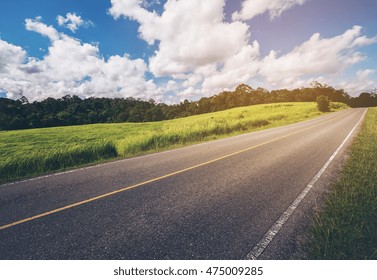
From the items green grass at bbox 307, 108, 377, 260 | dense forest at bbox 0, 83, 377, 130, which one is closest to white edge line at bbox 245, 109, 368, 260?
green grass at bbox 307, 108, 377, 260

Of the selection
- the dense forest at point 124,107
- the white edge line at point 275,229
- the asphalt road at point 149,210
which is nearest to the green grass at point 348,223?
the white edge line at point 275,229

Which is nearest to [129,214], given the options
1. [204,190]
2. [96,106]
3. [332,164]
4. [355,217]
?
[204,190]

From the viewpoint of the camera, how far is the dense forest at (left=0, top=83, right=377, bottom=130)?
62.6m

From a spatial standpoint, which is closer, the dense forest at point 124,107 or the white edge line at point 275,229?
the white edge line at point 275,229

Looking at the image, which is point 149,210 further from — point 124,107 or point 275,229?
point 124,107

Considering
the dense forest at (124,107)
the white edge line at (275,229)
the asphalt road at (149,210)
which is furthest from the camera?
the dense forest at (124,107)

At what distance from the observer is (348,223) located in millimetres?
3848

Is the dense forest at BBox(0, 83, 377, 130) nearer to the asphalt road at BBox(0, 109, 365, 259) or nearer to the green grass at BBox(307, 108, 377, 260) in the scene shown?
the asphalt road at BBox(0, 109, 365, 259)

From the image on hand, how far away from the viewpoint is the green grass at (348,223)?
3.22 meters

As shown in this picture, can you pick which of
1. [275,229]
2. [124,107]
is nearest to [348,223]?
[275,229]

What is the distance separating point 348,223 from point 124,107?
95.4 m

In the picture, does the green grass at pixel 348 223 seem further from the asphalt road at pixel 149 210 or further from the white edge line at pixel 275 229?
the asphalt road at pixel 149 210

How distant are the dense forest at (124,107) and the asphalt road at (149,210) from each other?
65.0m
